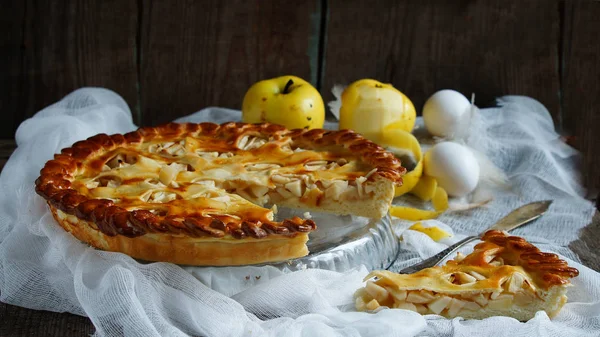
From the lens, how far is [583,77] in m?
3.25

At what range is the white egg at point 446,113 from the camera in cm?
268

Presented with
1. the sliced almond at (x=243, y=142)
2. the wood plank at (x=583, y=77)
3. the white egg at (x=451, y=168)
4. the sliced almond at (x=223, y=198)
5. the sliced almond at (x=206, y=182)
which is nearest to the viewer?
the sliced almond at (x=223, y=198)

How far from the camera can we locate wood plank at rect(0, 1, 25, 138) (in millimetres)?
2934

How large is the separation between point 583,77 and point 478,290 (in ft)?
6.34

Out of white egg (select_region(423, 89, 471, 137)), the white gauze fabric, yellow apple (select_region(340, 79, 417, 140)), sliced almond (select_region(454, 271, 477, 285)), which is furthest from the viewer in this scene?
white egg (select_region(423, 89, 471, 137))

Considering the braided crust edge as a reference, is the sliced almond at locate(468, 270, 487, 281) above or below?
below

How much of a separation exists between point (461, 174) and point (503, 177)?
0.24 m

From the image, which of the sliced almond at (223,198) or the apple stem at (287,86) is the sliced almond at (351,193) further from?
the apple stem at (287,86)

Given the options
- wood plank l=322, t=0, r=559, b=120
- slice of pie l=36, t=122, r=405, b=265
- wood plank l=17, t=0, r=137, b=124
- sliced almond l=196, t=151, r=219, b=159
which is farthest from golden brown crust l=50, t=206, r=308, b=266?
wood plank l=322, t=0, r=559, b=120

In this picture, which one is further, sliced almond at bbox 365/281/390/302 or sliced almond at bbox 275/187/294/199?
sliced almond at bbox 275/187/294/199

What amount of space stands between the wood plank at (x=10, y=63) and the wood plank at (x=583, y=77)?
199 cm

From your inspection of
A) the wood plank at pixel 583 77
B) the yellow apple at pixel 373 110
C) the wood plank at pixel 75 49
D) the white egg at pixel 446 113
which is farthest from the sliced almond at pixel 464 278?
the wood plank at pixel 75 49

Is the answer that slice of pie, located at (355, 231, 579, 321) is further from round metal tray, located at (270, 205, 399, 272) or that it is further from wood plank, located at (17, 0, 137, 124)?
wood plank, located at (17, 0, 137, 124)

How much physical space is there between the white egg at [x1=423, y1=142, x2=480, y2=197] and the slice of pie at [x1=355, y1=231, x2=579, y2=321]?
752 mm
